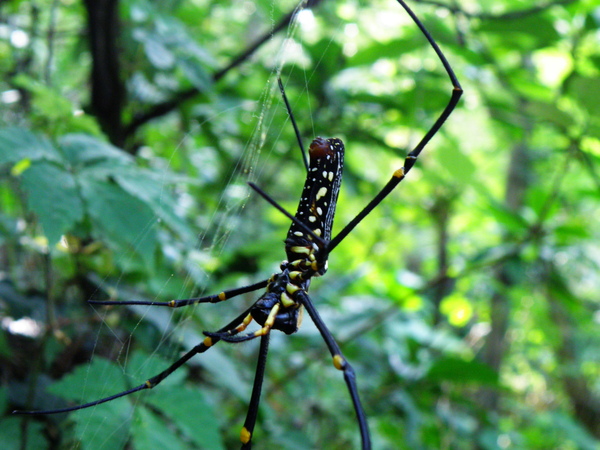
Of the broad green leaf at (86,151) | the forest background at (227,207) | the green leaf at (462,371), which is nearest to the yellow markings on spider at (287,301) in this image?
the forest background at (227,207)

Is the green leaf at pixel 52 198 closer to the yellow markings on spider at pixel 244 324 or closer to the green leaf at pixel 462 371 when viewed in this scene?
the yellow markings on spider at pixel 244 324

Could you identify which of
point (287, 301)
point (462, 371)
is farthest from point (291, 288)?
point (462, 371)

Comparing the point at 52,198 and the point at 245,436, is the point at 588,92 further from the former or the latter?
the point at 52,198

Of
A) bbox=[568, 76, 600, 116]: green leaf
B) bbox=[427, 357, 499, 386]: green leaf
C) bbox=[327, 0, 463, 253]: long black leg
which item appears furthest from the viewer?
bbox=[427, 357, 499, 386]: green leaf

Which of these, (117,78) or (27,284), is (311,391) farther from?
(117,78)

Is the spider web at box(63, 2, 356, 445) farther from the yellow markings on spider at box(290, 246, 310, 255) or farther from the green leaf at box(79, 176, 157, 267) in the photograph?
the yellow markings on spider at box(290, 246, 310, 255)

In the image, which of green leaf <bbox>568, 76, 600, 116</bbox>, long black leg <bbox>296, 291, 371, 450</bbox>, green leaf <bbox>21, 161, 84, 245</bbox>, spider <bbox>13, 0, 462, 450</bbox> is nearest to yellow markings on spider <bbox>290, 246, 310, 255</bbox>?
spider <bbox>13, 0, 462, 450</bbox>

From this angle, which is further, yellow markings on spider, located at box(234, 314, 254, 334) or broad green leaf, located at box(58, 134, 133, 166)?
broad green leaf, located at box(58, 134, 133, 166)

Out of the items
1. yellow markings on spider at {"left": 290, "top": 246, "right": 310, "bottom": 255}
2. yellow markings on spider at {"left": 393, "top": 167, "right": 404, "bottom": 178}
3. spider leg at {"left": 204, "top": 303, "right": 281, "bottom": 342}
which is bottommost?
spider leg at {"left": 204, "top": 303, "right": 281, "bottom": 342}
